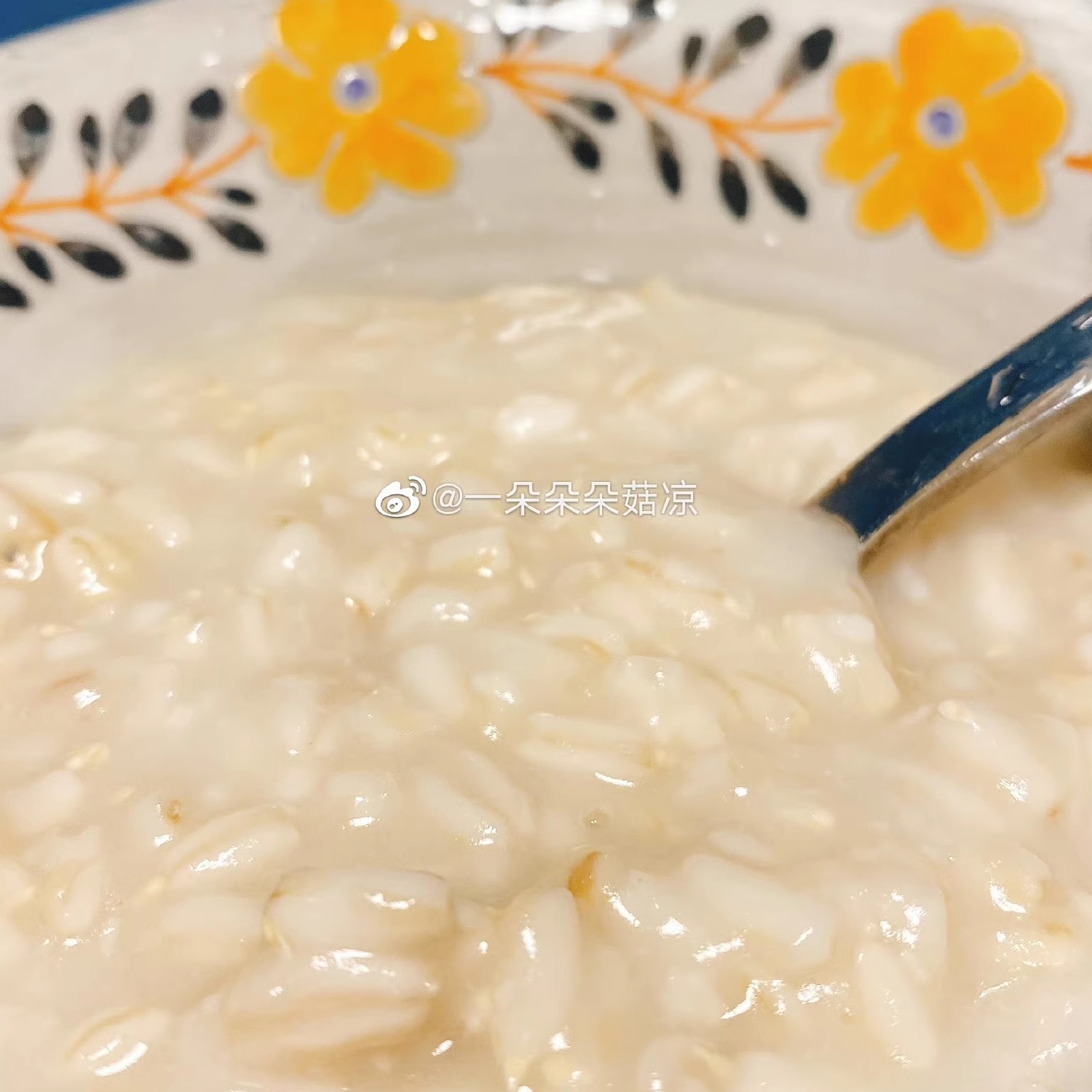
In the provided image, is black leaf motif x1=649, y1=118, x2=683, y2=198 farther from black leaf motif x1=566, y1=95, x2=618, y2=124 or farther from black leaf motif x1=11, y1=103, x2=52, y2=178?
black leaf motif x1=11, y1=103, x2=52, y2=178

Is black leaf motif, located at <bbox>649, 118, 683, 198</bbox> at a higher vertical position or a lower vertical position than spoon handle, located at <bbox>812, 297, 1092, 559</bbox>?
higher

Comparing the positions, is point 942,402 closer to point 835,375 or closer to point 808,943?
point 835,375

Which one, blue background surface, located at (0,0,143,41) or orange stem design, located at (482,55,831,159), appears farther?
blue background surface, located at (0,0,143,41)

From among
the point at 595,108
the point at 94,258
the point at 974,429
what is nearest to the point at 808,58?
the point at 595,108

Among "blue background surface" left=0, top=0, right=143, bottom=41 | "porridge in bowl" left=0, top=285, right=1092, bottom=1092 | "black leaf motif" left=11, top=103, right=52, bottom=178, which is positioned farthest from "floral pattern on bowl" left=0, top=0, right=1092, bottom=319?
"blue background surface" left=0, top=0, right=143, bottom=41

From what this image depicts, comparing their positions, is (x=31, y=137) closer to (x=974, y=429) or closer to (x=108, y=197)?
(x=108, y=197)

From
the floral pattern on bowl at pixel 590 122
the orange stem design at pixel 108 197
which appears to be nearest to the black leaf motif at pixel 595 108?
the floral pattern on bowl at pixel 590 122

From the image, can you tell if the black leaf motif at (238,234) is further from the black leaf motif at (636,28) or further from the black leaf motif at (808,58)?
the black leaf motif at (808,58)
